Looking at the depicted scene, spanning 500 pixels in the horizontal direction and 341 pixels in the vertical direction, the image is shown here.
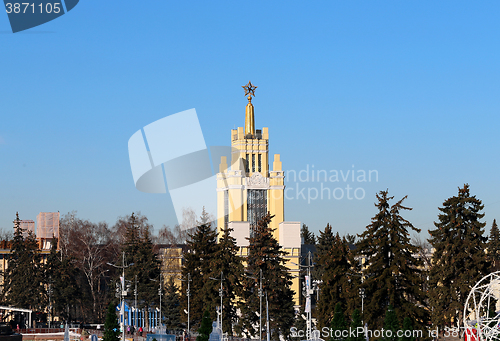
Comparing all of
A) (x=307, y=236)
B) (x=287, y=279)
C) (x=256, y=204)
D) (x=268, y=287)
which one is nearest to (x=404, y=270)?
(x=268, y=287)

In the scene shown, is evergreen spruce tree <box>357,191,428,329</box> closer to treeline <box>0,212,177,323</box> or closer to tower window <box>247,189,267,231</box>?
treeline <box>0,212,177,323</box>

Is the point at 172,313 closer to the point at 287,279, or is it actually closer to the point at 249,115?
the point at 287,279

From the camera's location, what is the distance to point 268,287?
63.9 meters

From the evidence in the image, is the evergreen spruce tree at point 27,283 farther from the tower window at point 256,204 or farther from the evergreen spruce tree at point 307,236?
the evergreen spruce tree at point 307,236

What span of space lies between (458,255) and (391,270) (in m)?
9.15

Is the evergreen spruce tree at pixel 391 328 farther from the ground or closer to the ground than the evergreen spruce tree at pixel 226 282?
closer to the ground

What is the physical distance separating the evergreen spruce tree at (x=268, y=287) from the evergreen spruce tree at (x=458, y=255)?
13.4m

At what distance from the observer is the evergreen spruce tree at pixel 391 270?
49.0m

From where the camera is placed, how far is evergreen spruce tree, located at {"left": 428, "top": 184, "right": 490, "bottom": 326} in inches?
2189

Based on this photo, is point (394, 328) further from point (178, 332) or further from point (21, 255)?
point (21, 255)

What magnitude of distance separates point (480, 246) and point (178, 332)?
3354cm

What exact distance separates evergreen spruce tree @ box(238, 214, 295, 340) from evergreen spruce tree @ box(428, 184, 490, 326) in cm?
1339

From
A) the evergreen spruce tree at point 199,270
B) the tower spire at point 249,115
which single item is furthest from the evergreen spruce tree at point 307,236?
the evergreen spruce tree at point 199,270

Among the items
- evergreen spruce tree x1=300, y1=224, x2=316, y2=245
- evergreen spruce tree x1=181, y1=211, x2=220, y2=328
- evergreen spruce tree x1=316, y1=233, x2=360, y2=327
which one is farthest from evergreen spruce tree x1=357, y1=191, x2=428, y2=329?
evergreen spruce tree x1=300, y1=224, x2=316, y2=245
